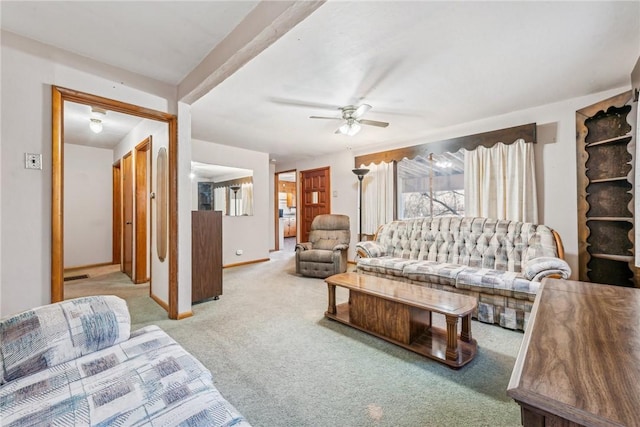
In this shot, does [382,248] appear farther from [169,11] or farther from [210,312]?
[169,11]

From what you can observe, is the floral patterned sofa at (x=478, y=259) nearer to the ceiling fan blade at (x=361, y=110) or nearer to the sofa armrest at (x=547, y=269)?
the sofa armrest at (x=547, y=269)

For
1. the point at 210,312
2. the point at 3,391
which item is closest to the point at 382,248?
the point at 210,312

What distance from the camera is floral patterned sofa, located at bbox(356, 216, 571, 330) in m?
2.55

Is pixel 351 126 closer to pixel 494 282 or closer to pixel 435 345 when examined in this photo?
pixel 494 282

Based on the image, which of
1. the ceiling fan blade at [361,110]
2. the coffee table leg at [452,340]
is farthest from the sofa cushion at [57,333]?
the ceiling fan blade at [361,110]

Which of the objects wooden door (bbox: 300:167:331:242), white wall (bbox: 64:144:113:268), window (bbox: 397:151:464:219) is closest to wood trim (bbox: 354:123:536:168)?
window (bbox: 397:151:464:219)

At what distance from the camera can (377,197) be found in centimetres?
516

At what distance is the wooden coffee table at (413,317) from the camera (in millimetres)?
1945

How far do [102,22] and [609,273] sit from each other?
4.99 m

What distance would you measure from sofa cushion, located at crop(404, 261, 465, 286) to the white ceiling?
1.93 meters

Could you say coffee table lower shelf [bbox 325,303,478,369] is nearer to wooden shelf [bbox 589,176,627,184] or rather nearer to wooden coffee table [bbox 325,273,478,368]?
wooden coffee table [bbox 325,273,478,368]

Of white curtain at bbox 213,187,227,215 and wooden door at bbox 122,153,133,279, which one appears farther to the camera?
white curtain at bbox 213,187,227,215

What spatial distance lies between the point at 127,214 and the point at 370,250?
164 inches

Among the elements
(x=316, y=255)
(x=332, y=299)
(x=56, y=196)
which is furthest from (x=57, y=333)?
(x=316, y=255)
